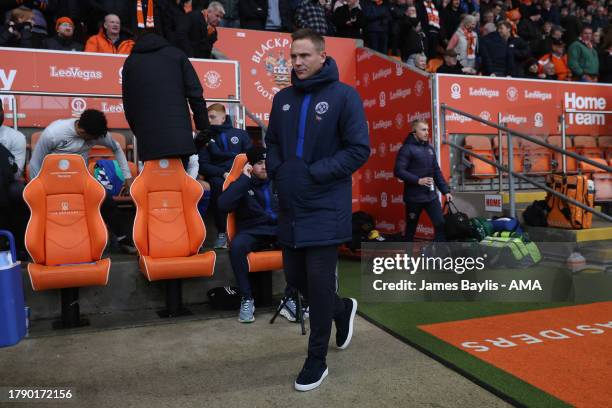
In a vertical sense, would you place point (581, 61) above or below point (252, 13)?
below

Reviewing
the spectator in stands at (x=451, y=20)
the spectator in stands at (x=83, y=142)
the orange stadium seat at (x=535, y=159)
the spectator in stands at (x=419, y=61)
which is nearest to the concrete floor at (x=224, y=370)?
the spectator in stands at (x=83, y=142)

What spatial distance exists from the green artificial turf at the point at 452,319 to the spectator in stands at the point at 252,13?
474 cm

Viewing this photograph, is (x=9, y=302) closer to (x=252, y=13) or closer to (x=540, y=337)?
(x=540, y=337)

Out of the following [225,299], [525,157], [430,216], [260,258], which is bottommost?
[225,299]

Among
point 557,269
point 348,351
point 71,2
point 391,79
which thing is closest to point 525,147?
point 391,79

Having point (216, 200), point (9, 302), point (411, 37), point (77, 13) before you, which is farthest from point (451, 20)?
point (9, 302)

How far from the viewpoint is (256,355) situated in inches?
124

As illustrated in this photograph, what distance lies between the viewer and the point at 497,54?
9.84 meters

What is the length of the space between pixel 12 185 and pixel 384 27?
671 centimetres

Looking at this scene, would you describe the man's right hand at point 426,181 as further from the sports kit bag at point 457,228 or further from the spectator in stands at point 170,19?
the spectator in stands at point 170,19

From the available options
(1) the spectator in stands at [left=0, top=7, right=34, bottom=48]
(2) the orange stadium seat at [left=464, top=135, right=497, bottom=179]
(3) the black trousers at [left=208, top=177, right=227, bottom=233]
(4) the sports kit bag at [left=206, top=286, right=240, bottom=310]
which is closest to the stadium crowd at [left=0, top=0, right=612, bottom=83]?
(1) the spectator in stands at [left=0, top=7, right=34, bottom=48]

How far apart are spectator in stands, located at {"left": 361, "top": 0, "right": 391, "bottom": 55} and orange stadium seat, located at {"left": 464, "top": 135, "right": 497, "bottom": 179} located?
8.09 feet

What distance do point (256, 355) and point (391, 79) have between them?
556 cm

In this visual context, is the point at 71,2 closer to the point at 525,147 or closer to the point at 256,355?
the point at 256,355
